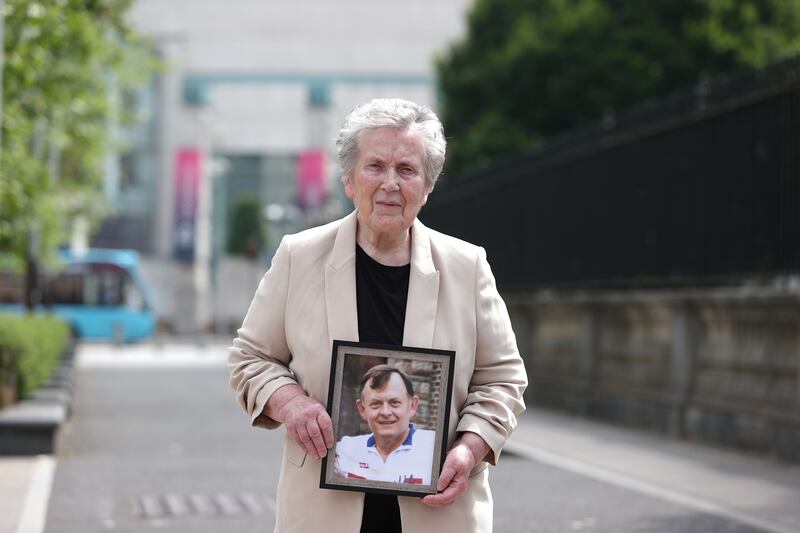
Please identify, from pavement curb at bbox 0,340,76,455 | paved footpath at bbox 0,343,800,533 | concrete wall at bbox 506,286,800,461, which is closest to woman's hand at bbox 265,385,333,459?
paved footpath at bbox 0,343,800,533

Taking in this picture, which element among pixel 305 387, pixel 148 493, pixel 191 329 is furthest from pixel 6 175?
pixel 191 329

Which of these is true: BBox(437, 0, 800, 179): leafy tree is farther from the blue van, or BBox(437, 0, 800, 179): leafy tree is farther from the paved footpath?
the paved footpath

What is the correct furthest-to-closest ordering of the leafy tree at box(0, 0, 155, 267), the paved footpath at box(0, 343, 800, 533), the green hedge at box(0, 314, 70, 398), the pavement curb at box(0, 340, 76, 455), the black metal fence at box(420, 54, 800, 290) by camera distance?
the leafy tree at box(0, 0, 155, 267), the green hedge at box(0, 314, 70, 398), the black metal fence at box(420, 54, 800, 290), the pavement curb at box(0, 340, 76, 455), the paved footpath at box(0, 343, 800, 533)

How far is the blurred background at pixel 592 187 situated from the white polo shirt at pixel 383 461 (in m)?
9.14

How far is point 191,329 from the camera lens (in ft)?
212

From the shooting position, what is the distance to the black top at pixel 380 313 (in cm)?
347

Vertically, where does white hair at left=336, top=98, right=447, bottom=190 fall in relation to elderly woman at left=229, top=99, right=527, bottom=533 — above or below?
above

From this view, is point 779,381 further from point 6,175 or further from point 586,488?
point 6,175

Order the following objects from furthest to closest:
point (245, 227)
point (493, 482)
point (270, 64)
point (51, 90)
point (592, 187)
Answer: point (245, 227) → point (270, 64) → point (592, 187) → point (51, 90) → point (493, 482)

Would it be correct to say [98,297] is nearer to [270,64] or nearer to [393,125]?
[270,64]

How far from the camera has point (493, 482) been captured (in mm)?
11203

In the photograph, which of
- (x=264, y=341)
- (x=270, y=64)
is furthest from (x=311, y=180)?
(x=264, y=341)

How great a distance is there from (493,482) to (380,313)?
25.7 ft

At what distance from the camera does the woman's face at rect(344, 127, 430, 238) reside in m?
3.52
